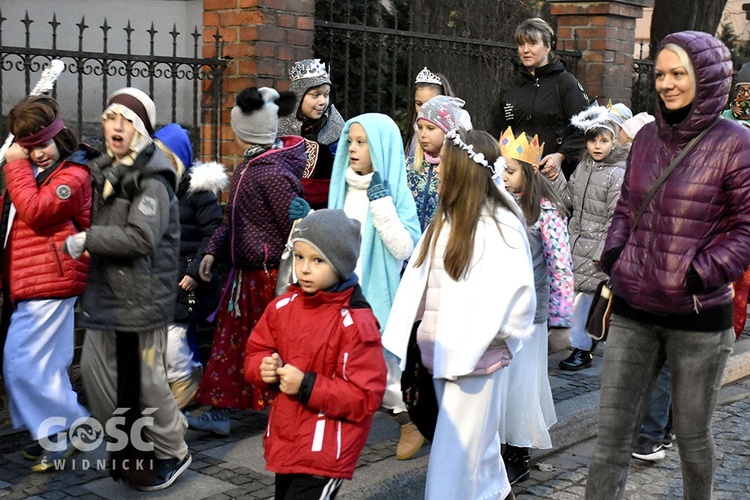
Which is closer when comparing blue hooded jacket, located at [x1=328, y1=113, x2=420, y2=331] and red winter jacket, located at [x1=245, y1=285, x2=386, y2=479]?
red winter jacket, located at [x1=245, y1=285, x2=386, y2=479]

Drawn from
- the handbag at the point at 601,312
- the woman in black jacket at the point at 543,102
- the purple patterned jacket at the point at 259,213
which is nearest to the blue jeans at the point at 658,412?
the handbag at the point at 601,312

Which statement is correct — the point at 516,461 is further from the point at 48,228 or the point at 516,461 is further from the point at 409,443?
the point at 48,228

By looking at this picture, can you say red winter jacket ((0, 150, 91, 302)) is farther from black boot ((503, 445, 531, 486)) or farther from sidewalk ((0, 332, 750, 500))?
black boot ((503, 445, 531, 486))

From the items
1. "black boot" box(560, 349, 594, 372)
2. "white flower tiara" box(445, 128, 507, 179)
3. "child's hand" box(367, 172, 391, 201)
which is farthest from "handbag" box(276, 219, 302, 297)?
"black boot" box(560, 349, 594, 372)

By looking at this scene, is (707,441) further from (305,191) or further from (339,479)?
(305,191)

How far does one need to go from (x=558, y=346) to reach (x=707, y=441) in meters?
1.56

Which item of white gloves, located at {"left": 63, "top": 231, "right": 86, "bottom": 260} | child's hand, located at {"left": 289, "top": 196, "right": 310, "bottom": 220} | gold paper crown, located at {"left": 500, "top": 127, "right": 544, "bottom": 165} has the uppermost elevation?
gold paper crown, located at {"left": 500, "top": 127, "right": 544, "bottom": 165}

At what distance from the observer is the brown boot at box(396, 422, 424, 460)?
540cm

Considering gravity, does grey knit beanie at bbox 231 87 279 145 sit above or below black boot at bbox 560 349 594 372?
above

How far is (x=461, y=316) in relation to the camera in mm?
4242

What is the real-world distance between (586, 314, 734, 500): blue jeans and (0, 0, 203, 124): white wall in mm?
7315

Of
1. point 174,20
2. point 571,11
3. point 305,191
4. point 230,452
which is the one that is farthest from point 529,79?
point 174,20

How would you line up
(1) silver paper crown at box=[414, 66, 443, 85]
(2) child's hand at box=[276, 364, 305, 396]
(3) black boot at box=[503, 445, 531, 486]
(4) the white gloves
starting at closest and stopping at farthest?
(2) child's hand at box=[276, 364, 305, 396], (4) the white gloves, (3) black boot at box=[503, 445, 531, 486], (1) silver paper crown at box=[414, 66, 443, 85]

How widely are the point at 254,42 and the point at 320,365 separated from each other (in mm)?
3998
